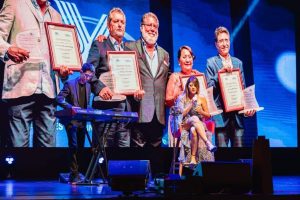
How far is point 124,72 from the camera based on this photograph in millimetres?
7355

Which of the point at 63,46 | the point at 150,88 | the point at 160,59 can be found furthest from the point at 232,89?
the point at 63,46

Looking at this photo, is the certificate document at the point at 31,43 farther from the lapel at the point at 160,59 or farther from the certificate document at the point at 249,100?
the certificate document at the point at 249,100

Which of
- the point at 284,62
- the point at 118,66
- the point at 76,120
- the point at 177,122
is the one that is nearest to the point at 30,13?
the point at 118,66

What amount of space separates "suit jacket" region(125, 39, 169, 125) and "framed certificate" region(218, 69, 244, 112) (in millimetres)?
1023

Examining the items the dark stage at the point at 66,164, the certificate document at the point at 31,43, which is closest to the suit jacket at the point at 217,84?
the dark stage at the point at 66,164

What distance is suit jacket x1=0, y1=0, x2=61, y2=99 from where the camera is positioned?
22.0ft

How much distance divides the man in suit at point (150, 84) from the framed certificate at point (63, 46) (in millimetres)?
1029

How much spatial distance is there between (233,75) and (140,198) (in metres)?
4.63

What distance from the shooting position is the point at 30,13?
6.85 metres

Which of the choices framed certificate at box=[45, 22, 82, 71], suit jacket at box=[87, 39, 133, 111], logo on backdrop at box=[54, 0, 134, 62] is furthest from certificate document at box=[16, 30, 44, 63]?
suit jacket at box=[87, 39, 133, 111]

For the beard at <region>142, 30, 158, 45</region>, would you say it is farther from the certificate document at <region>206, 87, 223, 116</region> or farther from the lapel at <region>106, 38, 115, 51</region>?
the certificate document at <region>206, 87, 223, 116</region>

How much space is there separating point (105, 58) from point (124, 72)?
1.21 ft

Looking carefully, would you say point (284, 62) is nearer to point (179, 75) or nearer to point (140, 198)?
point (179, 75)

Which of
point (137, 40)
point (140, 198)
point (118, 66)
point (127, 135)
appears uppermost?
point (137, 40)
